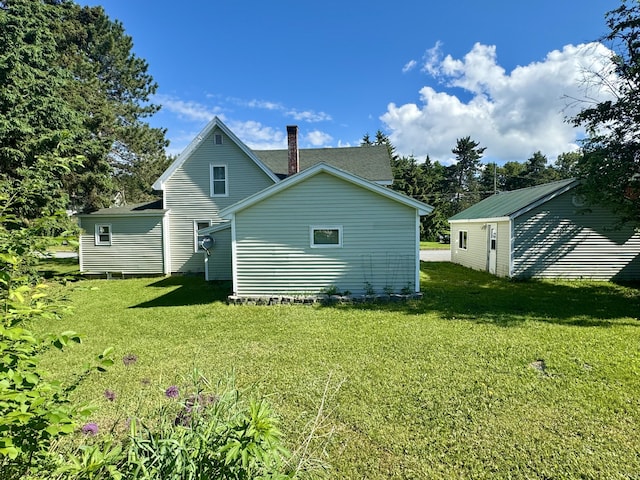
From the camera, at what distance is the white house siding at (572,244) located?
40.9ft

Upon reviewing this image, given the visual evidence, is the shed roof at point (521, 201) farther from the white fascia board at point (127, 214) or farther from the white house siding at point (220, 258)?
the white fascia board at point (127, 214)

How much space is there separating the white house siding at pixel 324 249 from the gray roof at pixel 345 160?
732 centimetres

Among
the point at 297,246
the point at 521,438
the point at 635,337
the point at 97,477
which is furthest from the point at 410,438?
the point at 297,246

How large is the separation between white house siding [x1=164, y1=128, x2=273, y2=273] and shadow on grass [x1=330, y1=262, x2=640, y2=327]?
881cm

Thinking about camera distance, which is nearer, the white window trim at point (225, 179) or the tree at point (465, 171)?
the white window trim at point (225, 179)

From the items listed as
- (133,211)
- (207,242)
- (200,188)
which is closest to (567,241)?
(207,242)

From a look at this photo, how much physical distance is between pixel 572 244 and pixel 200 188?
16054 mm

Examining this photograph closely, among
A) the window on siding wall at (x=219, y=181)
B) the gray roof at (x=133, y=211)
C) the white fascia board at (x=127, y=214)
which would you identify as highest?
the window on siding wall at (x=219, y=181)

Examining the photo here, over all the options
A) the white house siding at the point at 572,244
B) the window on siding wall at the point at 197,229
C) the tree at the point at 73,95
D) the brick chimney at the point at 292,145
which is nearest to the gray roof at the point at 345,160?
the brick chimney at the point at 292,145

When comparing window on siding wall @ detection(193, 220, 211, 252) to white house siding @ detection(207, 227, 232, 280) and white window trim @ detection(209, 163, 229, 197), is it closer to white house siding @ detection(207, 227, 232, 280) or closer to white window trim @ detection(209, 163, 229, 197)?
white window trim @ detection(209, 163, 229, 197)

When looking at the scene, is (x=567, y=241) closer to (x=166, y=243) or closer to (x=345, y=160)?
(x=345, y=160)

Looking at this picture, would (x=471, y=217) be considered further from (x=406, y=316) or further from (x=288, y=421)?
(x=288, y=421)

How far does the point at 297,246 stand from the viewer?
994 centimetres

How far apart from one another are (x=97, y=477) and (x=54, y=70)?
1808 cm
